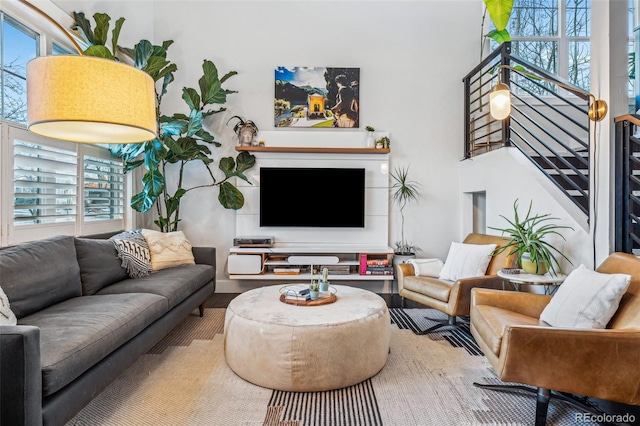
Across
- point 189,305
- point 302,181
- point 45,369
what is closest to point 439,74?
point 302,181

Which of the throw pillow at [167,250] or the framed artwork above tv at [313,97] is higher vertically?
the framed artwork above tv at [313,97]

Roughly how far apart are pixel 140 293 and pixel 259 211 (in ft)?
6.41

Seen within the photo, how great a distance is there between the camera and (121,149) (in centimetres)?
354

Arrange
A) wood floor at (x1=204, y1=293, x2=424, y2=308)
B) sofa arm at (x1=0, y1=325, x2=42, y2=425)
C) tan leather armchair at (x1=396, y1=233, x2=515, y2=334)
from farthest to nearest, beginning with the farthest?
wood floor at (x1=204, y1=293, x2=424, y2=308)
tan leather armchair at (x1=396, y1=233, x2=515, y2=334)
sofa arm at (x1=0, y1=325, x2=42, y2=425)

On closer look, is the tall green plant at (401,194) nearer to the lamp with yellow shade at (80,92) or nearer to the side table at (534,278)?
the side table at (534,278)

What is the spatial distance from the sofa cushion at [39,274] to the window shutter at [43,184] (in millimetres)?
554

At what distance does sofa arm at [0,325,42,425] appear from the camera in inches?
48.6

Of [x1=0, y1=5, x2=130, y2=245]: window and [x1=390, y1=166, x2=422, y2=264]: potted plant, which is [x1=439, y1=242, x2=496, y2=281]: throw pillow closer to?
[x1=390, y1=166, x2=422, y2=264]: potted plant

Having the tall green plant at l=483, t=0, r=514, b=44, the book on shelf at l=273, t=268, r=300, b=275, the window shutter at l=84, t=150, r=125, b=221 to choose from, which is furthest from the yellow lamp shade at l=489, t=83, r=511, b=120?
the window shutter at l=84, t=150, r=125, b=221

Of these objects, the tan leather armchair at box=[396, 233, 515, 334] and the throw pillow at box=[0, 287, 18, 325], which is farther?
A: the tan leather armchair at box=[396, 233, 515, 334]

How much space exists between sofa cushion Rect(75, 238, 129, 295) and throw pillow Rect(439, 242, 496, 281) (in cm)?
286

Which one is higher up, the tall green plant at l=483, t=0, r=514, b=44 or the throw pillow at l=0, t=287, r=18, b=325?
the tall green plant at l=483, t=0, r=514, b=44

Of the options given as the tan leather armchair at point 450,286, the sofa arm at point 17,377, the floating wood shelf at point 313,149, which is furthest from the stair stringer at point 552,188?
the sofa arm at point 17,377

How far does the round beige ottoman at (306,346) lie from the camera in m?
1.90
